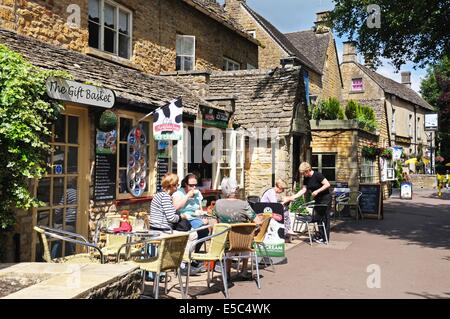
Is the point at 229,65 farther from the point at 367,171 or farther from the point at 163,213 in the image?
the point at 163,213

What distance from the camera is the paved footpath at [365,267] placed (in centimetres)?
622

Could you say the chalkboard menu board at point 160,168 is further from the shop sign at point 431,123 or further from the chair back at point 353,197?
the shop sign at point 431,123

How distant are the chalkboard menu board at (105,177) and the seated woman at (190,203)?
1550 millimetres

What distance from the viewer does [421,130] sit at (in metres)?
40.9

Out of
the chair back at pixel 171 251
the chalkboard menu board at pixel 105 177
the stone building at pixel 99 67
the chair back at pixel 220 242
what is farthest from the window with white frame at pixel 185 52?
the chair back at pixel 171 251

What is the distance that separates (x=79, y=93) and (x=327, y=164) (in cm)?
1263

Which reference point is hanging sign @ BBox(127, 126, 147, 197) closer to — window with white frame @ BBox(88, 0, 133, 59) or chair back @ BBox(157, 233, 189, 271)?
window with white frame @ BBox(88, 0, 133, 59)

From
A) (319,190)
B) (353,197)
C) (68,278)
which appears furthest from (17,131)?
(353,197)

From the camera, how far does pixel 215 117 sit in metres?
11.4

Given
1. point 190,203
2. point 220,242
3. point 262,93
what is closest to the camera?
point 220,242

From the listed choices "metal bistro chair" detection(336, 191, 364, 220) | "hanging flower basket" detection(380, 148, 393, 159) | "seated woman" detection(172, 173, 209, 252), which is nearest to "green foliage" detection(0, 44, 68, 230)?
"seated woman" detection(172, 173, 209, 252)

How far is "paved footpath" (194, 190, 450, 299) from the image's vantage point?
6219 mm
